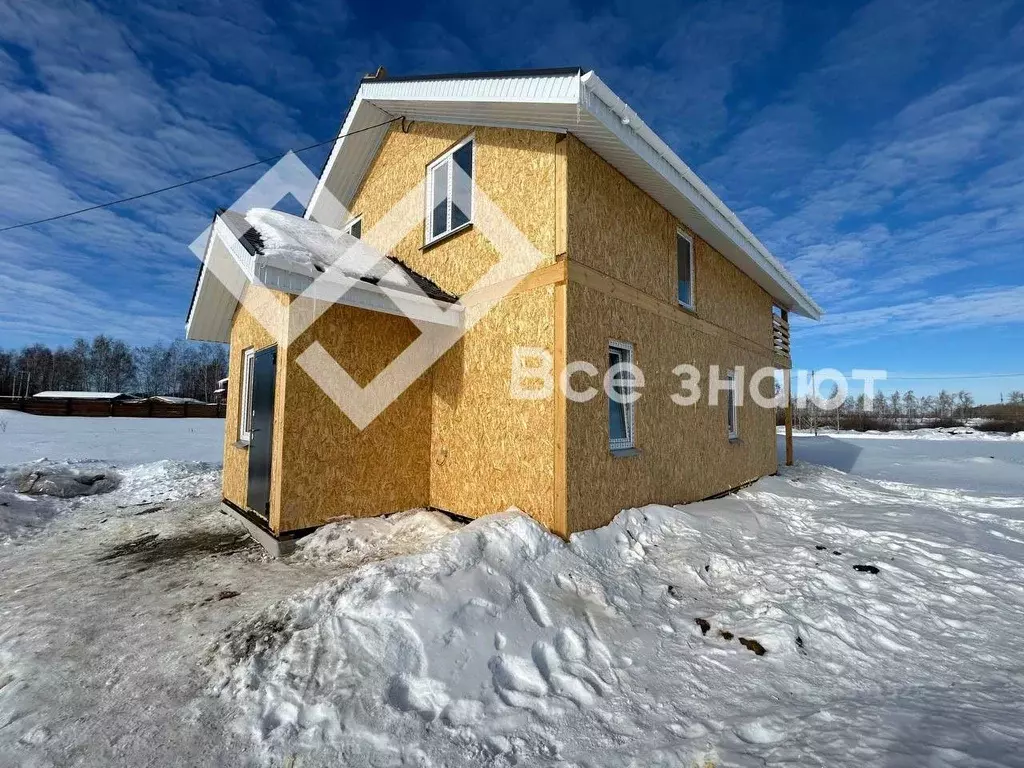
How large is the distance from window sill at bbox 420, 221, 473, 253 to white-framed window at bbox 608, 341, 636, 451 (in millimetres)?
2755

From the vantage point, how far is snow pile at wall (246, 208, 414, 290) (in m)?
5.56

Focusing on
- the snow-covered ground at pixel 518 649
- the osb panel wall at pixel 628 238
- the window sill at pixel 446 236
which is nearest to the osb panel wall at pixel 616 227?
the osb panel wall at pixel 628 238

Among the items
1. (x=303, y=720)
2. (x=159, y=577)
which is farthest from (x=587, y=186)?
(x=159, y=577)

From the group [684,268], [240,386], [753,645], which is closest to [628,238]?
[684,268]

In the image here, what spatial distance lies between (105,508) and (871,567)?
12090 millimetres

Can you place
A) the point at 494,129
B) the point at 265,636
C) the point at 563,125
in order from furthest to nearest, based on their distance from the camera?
1. the point at 494,129
2. the point at 563,125
3. the point at 265,636

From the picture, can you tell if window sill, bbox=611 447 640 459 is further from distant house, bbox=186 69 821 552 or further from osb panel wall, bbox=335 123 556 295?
osb panel wall, bbox=335 123 556 295

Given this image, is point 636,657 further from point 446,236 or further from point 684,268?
point 684,268

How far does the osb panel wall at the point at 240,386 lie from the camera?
5996 millimetres

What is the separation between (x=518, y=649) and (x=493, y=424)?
10.2 ft

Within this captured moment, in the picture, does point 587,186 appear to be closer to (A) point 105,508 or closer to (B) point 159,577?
(B) point 159,577

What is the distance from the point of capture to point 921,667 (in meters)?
3.61

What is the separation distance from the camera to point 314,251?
21.5 ft

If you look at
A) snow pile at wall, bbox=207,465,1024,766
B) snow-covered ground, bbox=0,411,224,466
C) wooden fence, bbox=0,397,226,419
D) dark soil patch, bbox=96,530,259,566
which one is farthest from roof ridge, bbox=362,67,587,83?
wooden fence, bbox=0,397,226,419
